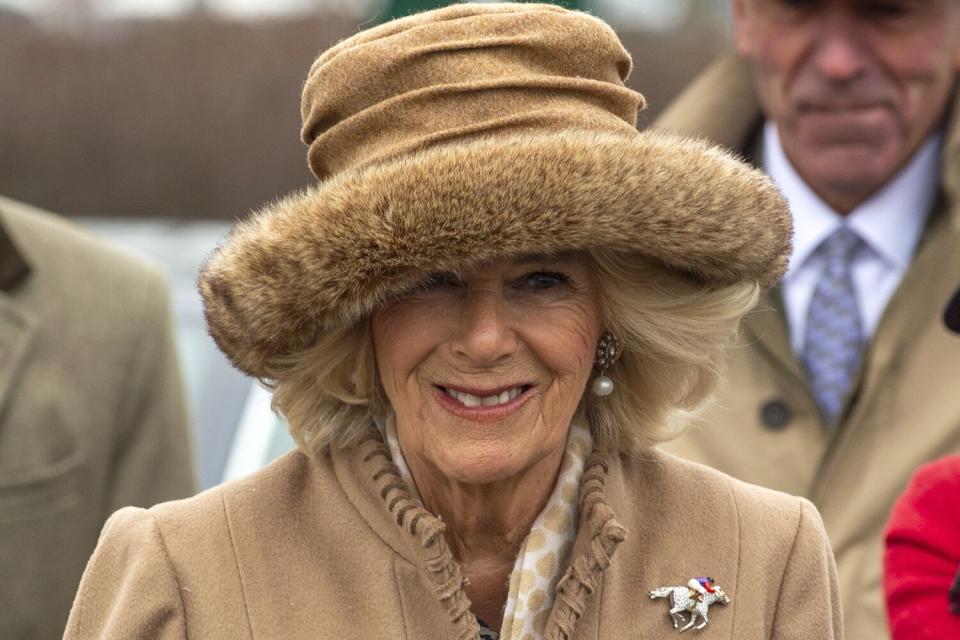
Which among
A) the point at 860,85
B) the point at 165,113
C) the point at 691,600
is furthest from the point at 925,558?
the point at 165,113

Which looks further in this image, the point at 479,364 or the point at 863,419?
the point at 863,419

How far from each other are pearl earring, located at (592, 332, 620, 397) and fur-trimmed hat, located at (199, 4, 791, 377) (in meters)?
0.22

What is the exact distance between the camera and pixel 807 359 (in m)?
4.59

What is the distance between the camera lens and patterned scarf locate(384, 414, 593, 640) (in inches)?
131

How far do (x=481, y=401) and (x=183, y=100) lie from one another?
11289 millimetres

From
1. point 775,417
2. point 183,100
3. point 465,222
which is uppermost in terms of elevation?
point 465,222

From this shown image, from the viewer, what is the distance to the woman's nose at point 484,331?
3.29 meters

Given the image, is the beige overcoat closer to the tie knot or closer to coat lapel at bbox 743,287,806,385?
coat lapel at bbox 743,287,806,385

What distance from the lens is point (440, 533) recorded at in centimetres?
331

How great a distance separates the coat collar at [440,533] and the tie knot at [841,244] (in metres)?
1.39

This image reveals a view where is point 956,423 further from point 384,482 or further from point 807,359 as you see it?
point 384,482

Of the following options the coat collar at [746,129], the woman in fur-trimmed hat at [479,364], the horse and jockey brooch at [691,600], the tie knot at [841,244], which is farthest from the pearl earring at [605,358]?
the tie knot at [841,244]

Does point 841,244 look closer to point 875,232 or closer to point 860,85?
point 875,232

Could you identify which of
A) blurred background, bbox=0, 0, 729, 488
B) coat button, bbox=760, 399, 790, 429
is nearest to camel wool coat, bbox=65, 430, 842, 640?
coat button, bbox=760, 399, 790, 429
